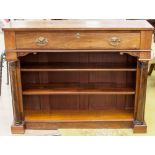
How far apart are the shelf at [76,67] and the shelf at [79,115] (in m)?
0.45

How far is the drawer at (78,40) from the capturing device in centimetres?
212

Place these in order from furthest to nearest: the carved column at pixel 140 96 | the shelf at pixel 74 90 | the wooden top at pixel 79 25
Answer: the shelf at pixel 74 90 → the carved column at pixel 140 96 → the wooden top at pixel 79 25

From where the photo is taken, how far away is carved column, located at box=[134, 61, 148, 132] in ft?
7.33

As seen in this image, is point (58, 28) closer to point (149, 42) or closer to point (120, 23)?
point (120, 23)

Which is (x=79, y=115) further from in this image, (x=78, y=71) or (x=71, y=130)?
(x=78, y=71)

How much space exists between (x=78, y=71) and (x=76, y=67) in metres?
0.18

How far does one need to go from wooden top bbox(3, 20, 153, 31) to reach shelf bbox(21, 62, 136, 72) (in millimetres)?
354

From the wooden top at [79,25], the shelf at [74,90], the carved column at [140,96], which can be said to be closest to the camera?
the wooden top at [79,25]

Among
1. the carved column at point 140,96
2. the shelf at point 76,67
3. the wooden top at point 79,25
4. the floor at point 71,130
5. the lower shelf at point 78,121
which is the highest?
the wooden top at point 79,25

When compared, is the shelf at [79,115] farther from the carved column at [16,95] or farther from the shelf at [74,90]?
the shelf at [74,90]

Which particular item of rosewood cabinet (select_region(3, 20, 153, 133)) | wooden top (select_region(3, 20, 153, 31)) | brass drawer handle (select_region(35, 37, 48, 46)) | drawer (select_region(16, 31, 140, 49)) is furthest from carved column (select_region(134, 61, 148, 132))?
brass drawer handle (select_region(35, 37, 48, 46))

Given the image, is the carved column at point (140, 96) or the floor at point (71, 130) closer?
the carved column at point (140, 96)

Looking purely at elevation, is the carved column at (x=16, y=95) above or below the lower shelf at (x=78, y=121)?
above

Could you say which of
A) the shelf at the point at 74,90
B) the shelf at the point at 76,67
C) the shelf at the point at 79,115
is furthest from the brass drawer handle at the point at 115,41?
the shelf at the point at 79,115
